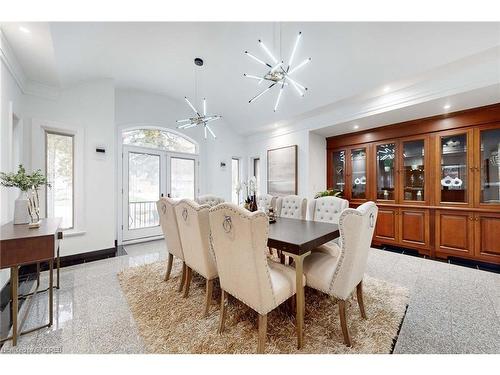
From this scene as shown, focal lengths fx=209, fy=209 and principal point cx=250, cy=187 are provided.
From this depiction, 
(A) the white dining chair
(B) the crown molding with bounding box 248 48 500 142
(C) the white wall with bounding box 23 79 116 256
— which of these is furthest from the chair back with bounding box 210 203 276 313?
(B) the crown molding with bounding box 248 48 500 142

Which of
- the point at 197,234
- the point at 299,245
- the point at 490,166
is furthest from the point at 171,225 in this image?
the point at 490,166

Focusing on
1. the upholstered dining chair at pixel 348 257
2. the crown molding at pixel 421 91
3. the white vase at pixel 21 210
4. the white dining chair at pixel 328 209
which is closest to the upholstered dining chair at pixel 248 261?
the upholstered dining chair at pixel 348 257

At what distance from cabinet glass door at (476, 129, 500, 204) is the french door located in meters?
5.56

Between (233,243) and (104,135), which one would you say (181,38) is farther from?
(233,243)

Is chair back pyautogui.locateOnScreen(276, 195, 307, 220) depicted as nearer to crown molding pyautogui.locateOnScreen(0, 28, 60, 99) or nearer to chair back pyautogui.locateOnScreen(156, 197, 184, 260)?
chair back pyautogui.locateOnScreen(156, 197, 184, 260)

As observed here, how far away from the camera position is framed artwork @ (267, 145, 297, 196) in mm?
4918

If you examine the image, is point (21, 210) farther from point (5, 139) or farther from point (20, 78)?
point (20, 78)

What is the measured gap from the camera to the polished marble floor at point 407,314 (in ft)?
5.17

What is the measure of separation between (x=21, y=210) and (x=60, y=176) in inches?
65.3

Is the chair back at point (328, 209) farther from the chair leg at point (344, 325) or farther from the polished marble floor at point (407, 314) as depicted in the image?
the chair leg at point (344, 325)

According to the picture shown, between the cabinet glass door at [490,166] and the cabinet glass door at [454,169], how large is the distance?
0.59 ft

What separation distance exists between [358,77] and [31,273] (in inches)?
216

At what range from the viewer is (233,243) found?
1449 mm
